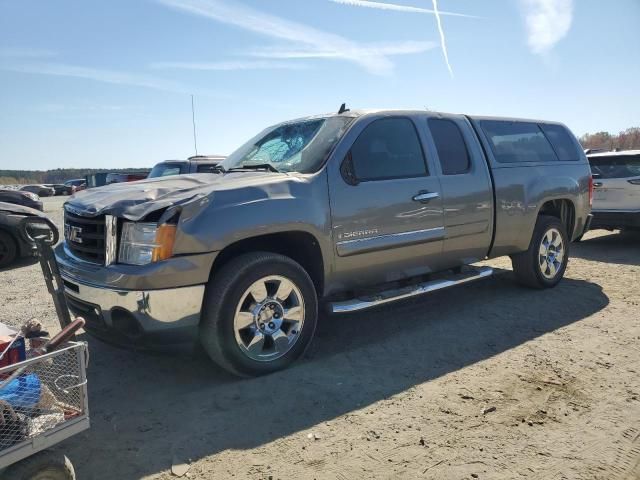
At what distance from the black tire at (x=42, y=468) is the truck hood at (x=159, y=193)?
1.42 meters

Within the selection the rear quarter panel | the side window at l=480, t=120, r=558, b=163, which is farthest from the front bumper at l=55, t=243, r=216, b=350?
the side window at l=480, t=120, r=558, b=163

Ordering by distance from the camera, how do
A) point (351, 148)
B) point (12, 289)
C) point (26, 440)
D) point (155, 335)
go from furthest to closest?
point (12, 289), point (351, 148), point (155, 335), point (26, 440)

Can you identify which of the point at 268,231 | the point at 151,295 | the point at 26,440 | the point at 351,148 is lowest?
the point at 26,440

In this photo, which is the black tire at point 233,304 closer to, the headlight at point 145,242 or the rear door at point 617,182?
the headlight at point 145,242

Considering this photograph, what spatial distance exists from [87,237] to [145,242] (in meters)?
0.60

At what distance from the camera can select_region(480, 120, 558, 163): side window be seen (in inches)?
206

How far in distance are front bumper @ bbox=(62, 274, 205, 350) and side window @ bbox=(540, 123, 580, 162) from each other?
4738 millimetres

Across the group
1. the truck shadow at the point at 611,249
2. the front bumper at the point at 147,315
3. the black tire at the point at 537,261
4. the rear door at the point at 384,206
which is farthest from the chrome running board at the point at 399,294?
the truck shadow at the point at 611,249

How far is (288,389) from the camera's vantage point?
3.38m

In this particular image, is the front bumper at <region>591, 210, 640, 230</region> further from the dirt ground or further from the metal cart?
the metal cart

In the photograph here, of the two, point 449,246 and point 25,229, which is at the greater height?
point 25,229

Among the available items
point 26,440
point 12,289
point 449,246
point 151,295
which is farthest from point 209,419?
point 12,289

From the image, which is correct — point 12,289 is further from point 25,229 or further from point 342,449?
point 342,449

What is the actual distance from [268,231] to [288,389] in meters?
1.10
